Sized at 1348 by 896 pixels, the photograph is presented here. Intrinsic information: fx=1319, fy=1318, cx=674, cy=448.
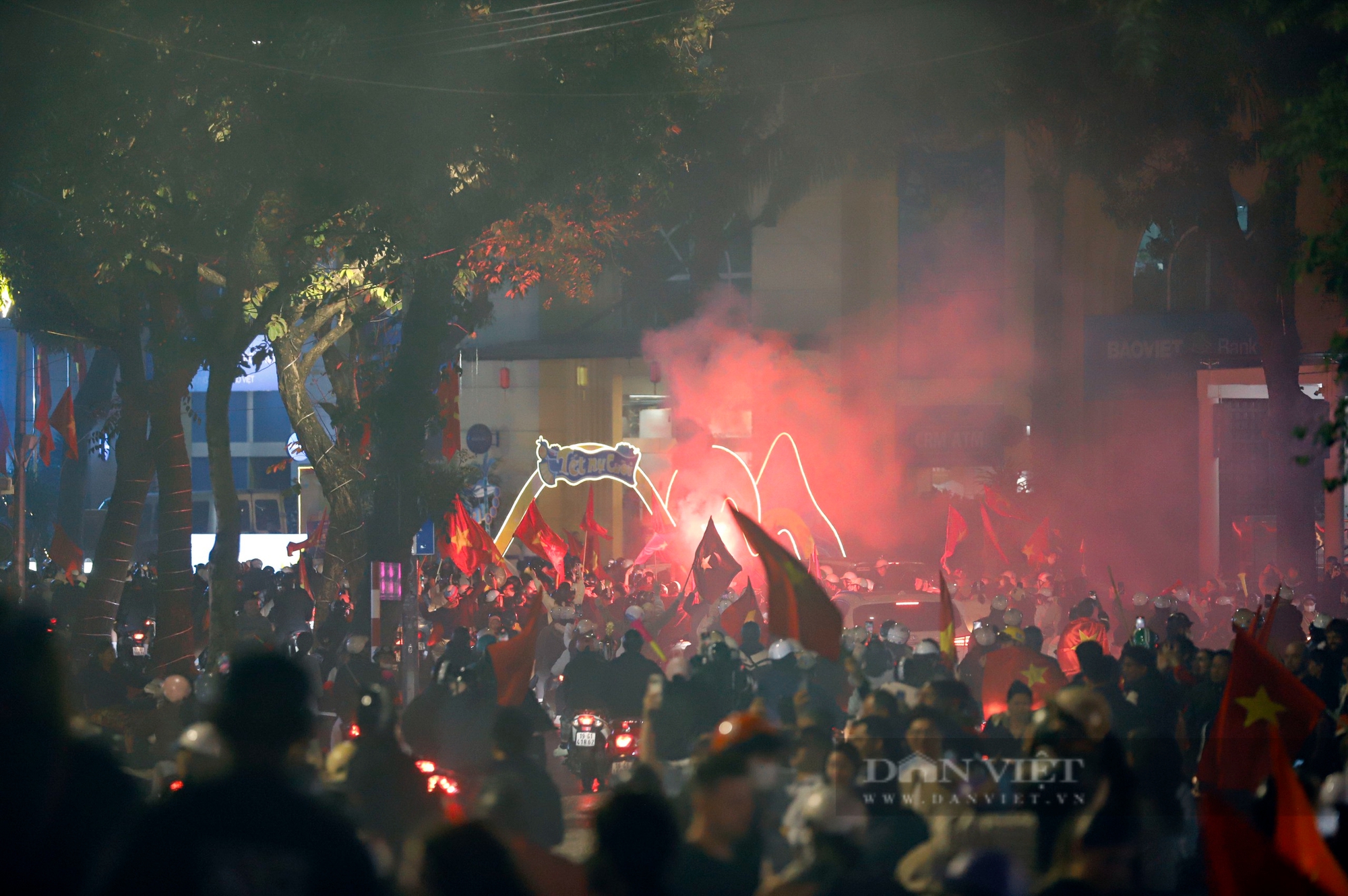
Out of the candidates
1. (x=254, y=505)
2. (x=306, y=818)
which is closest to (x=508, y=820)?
(x=306, y=818)

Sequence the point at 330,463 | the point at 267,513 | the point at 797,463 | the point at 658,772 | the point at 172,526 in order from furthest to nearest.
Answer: the point at 267,513
the point at 797,463
the point at 330,463
the point at 172,526
the point at 658,772

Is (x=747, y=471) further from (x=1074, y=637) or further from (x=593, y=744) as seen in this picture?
(x=593, y=744)

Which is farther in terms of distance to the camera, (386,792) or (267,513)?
(267,513)

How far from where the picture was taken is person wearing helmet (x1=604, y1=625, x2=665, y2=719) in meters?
10.7

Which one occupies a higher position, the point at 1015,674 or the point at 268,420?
the point at 268,420

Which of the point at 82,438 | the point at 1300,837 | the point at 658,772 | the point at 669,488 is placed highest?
the point at 82,438

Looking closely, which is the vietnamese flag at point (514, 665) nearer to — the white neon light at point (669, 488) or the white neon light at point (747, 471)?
the white neon light at point (747, 471)

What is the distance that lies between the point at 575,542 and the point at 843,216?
45.7 ft

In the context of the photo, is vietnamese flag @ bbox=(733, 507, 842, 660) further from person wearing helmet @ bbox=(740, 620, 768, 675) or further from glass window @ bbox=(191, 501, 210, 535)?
glass window @ bbox=(191, 501, 210, 535)

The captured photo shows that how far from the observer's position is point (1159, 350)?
26688 millimetres

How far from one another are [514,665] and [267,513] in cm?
3780

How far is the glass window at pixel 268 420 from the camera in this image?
150 ft

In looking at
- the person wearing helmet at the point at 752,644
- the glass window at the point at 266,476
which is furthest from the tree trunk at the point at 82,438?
the person wearing helmet at the point at 752,644

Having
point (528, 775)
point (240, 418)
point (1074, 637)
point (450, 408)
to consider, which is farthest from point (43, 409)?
point (240, 418)
